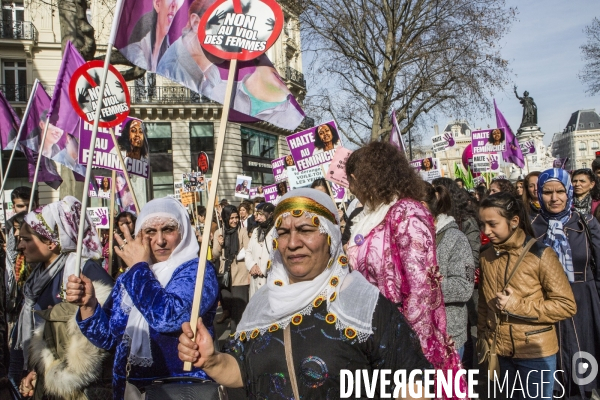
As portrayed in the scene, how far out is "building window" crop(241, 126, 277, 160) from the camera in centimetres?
3466

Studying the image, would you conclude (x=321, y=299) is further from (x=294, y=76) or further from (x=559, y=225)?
(x=294, y=76)

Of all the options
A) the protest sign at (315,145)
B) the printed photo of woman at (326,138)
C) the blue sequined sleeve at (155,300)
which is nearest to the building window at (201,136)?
the protest sign at (315,145)

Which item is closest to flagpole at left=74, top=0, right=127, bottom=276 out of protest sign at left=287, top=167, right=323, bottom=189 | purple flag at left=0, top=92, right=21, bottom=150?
protest sign at left=287, top=167, right=323, bottom=189

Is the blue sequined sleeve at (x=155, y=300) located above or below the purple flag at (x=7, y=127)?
below

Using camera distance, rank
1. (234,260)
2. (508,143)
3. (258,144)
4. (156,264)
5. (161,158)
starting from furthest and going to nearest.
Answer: (258,144) < (161,158) < (508,143) < (234,260) < (156,264)

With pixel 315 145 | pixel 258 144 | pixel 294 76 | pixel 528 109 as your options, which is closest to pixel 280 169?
pixel 315 145

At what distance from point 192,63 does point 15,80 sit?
101 ft

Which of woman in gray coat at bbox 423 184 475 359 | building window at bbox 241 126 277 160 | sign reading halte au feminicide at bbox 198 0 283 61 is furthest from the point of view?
building window at bbox 241 126 277 160

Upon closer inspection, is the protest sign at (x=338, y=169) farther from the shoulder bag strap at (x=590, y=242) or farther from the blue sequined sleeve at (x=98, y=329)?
the blue sequined sleeve at (x=98, y=329)

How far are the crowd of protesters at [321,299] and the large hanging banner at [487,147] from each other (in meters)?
10.7

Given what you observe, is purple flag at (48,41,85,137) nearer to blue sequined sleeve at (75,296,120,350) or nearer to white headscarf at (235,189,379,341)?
blue sequined sleeve at (75,296,120,350)

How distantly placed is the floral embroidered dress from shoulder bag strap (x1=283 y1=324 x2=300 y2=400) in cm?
82

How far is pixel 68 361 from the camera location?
321cm

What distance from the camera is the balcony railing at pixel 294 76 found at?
122 feet
